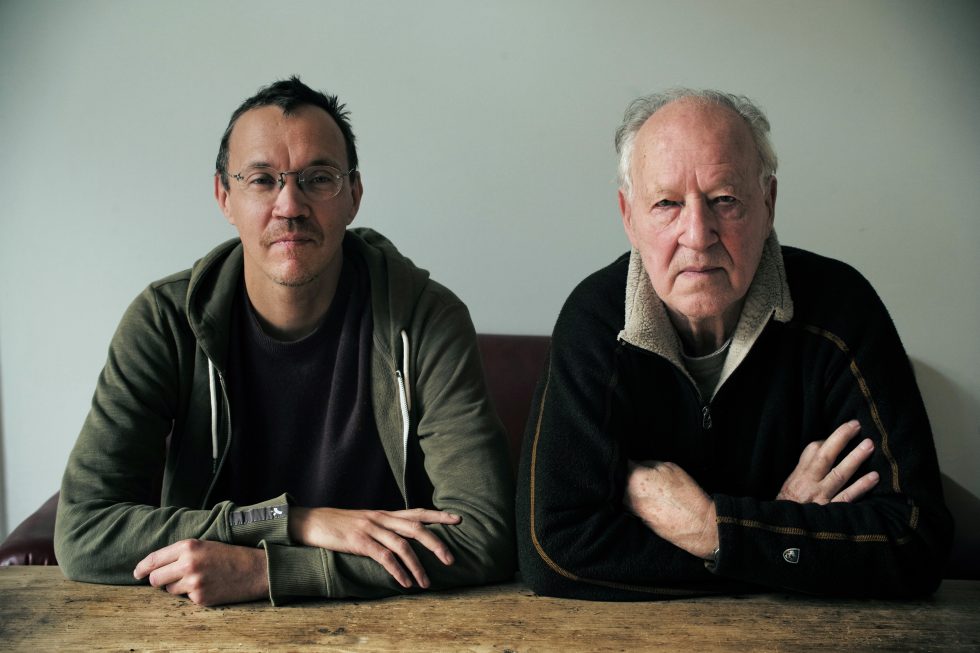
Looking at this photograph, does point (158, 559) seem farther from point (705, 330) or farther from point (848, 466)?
point (848, 466)

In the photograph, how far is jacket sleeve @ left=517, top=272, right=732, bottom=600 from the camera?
1.41m

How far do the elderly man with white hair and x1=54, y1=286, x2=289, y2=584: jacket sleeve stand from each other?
56cm

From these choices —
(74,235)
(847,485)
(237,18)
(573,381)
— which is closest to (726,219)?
(573,381)

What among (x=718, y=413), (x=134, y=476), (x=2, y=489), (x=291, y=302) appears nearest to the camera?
(x=718, y=413)

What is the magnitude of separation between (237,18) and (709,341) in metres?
1.68

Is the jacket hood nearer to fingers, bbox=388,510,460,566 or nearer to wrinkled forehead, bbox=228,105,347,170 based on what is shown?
wrinkled forehead, bbox=228,105,347,170

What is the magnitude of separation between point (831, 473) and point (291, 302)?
1.12 m

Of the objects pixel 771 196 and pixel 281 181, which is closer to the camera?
pixel 771 196

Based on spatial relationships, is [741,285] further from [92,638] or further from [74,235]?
[74,235]

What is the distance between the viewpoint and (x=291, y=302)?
5.87ft

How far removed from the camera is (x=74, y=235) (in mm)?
2482

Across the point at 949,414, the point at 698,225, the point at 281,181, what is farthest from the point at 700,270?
the point at 949,414

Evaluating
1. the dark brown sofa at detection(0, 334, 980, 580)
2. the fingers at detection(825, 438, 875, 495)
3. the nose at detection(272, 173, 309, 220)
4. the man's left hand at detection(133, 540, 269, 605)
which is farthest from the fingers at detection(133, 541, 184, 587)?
the fingers at detection(825, 438, 875, 495)

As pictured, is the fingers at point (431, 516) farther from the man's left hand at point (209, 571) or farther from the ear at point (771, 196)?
the ear at point (771, 196)
